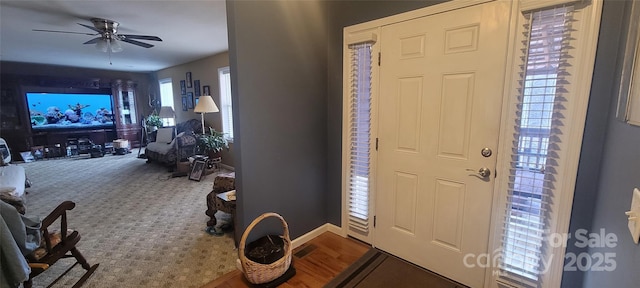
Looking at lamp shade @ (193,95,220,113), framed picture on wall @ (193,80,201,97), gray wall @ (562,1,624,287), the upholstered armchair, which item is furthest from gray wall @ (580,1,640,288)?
framed picture on wall @ (193,80,201,97)

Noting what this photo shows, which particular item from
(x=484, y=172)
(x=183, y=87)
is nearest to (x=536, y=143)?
(x=484, y=172)

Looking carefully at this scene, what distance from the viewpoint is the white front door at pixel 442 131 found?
1.62 m

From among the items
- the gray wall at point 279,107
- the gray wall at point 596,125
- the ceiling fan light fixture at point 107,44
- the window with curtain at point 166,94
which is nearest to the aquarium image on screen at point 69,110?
the window with curtain at point 166,94

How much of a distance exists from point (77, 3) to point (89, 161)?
16.1ft

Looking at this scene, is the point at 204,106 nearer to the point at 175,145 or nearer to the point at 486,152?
the point at 175,145

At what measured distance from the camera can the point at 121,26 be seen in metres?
3.40

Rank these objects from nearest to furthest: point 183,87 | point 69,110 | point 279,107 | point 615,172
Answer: point 615,172
point 279,107
point 183,87
point 69,110

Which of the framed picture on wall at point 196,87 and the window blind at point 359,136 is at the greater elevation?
the framed picture on wall at point 196,87

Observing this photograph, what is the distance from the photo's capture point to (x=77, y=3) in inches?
104

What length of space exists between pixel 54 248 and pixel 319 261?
1882 mm

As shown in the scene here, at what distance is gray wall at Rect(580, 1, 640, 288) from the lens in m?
0.82

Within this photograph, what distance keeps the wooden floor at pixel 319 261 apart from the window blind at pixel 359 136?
19 cm

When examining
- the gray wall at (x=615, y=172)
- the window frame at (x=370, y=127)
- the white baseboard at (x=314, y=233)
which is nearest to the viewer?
the gray wall at (x=615, y=172)

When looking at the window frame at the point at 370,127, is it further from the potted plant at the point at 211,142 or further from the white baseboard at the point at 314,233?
the potted plant at the point at 211,142
